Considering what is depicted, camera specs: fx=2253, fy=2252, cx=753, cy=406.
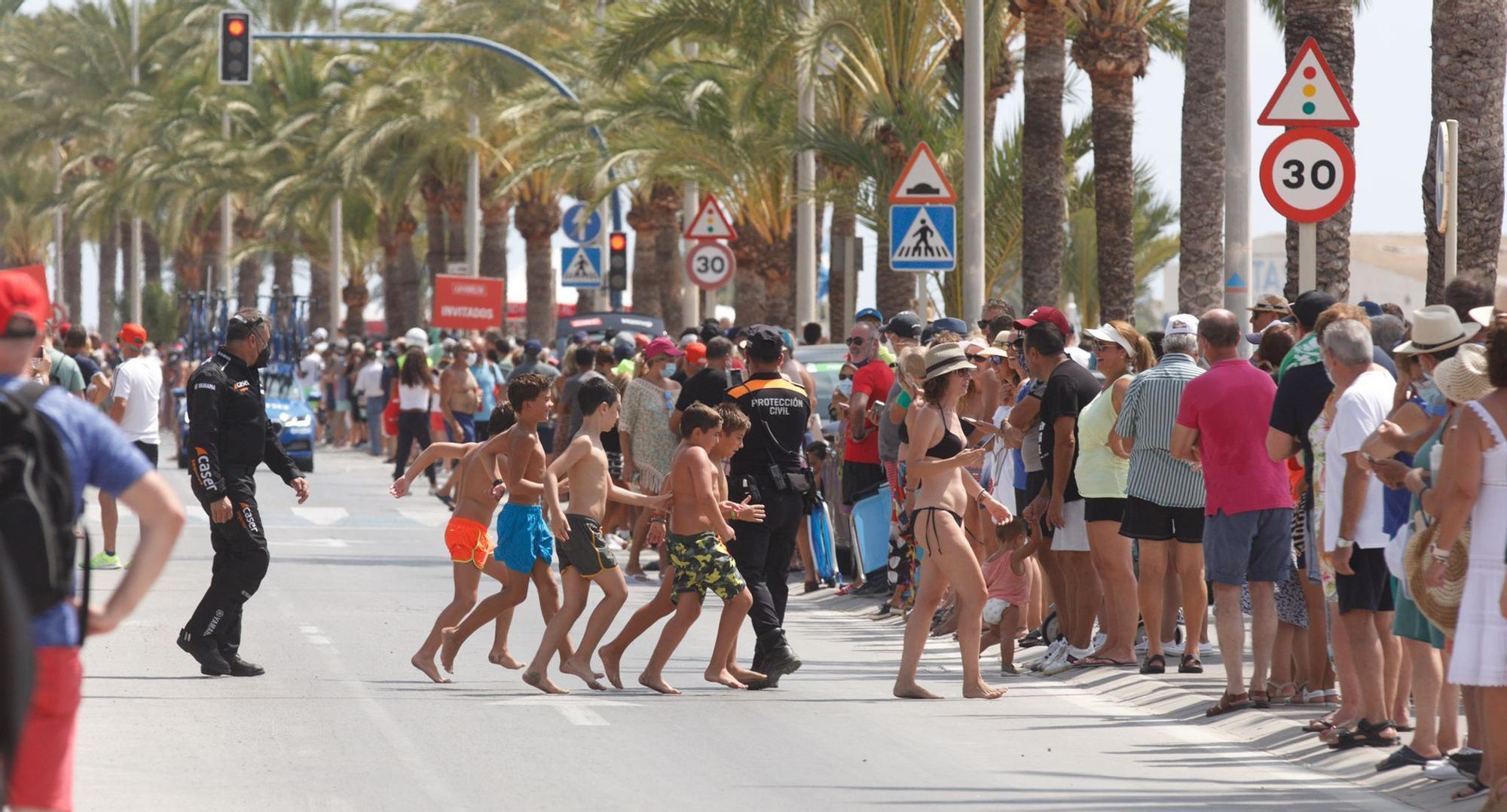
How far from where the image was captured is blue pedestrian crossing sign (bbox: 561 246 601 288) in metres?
35.0

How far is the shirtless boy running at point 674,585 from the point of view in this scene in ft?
36.7

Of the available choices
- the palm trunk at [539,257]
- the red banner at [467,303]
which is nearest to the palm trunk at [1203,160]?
the red banner at [467,303]

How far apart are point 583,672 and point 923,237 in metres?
8.11

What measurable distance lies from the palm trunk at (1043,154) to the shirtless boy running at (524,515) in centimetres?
1371

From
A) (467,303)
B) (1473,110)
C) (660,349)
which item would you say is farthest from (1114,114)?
(467,303)

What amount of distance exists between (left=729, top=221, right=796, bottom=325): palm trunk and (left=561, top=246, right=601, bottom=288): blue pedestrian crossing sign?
2.60m

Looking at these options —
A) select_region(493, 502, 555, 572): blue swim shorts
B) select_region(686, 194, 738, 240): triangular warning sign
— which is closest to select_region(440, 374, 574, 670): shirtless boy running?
select_region(493, 502, 555, 572): blue swim shorts

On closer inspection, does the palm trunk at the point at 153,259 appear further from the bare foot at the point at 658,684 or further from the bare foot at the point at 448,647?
the bare foot at the point at 658,684

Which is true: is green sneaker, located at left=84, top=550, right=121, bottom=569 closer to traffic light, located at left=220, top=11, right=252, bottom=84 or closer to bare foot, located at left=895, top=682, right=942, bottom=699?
bare foot, located at left=895, top=682, right=942, bottom=699

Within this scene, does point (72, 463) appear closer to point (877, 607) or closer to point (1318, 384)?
point (1318, 384)

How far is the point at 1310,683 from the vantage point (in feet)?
35.5

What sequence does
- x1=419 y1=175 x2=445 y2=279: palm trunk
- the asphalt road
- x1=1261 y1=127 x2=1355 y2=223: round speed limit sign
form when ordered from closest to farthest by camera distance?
the asphalt road → x1=1261 y1=127 x2=1355 y2=223: round speed limit sign → x1=419 y1=175 x2=445 y2=279: palm trunk

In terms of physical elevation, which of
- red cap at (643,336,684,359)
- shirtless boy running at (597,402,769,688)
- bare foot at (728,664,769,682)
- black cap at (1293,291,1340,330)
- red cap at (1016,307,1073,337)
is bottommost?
bare foot at (728,664,769,682)

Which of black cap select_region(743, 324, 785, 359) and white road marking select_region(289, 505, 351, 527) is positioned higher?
black cap select_region(743, 324, 785, 359)
